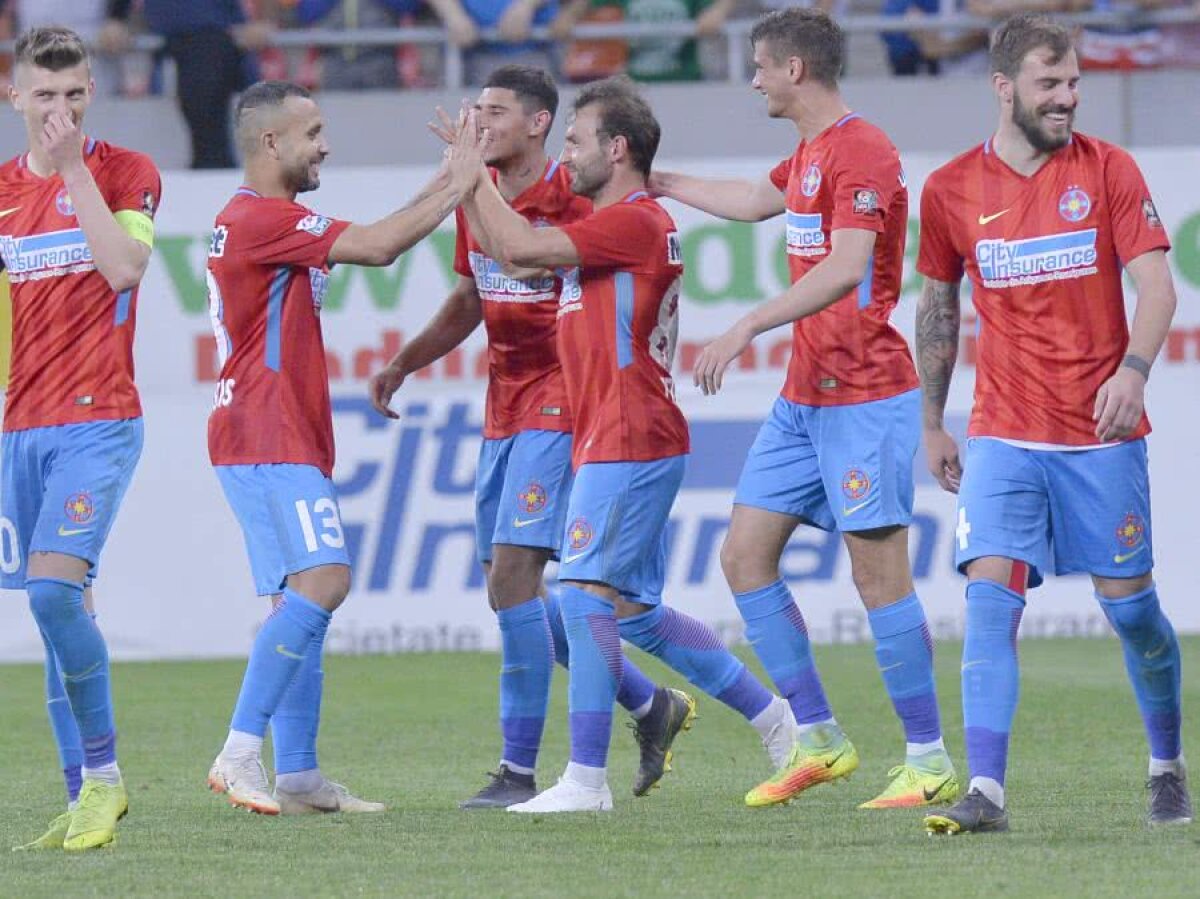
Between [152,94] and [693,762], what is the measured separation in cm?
749

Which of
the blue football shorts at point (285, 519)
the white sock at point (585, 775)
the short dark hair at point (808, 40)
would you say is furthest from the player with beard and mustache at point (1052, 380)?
the blue football shorts at point (285, 519)

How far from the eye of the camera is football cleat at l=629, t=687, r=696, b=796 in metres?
7.21

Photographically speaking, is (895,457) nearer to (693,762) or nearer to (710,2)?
(693,762)

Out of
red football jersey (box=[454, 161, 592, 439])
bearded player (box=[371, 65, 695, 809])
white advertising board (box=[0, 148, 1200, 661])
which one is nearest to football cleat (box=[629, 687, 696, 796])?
bearded player (box=[371, 65, 695, 809])

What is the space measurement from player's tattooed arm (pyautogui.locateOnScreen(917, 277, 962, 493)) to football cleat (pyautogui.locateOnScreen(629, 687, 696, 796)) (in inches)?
56.0

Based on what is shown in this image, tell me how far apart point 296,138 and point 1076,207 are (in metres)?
2.34

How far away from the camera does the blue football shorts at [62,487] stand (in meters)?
6.12

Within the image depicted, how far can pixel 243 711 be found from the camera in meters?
6.64

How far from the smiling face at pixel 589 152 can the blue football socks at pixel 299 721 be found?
1.57 metres

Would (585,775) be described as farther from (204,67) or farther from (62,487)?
(204,67)

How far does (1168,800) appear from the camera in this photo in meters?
6.07

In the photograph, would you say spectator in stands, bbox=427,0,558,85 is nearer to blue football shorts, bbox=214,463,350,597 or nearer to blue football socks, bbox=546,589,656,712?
blue football socks, bbox=546,589,656,712

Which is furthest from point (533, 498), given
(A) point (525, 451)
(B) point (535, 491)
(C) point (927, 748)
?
(C) point (927, 748)

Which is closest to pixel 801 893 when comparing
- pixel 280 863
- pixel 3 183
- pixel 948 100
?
pixel 280 863
